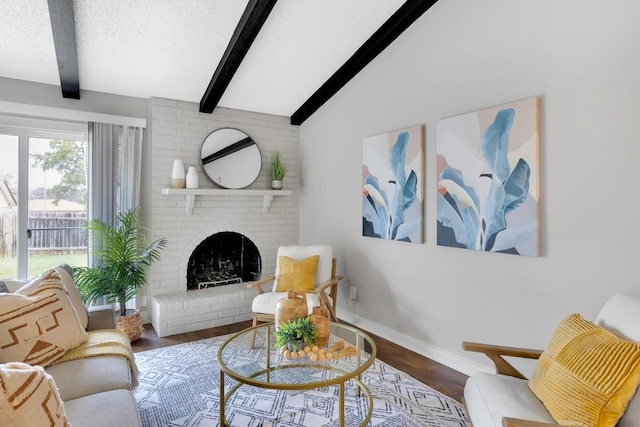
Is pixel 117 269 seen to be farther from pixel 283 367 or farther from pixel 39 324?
pixel 283 367

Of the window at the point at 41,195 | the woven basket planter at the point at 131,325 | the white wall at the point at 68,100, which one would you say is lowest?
the woven basket planter at the point at 131,325

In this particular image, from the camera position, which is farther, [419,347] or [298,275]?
[298,275]

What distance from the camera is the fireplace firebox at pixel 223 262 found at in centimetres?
416

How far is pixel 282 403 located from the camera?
7.63ft

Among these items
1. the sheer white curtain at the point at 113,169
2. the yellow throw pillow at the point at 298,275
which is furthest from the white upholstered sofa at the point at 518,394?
the sheer white curtain at the point at 113,169

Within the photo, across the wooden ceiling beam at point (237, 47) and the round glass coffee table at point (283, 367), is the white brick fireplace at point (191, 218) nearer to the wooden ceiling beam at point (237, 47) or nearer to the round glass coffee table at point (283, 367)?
the wooden ceiling beam at point (237, 47)

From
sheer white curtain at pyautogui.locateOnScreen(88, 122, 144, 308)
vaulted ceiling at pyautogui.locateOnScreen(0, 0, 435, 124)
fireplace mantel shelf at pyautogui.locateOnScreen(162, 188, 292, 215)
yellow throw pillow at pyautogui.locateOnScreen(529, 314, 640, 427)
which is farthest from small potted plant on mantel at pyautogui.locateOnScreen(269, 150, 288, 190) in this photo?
yellow throw pillow at pyautogui.locateOnScreen(529, 314, 640, 427)

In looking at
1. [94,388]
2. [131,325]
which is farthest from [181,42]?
[94,388]

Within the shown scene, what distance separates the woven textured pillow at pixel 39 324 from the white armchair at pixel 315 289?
1329 mm

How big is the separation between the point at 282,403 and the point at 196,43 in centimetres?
283

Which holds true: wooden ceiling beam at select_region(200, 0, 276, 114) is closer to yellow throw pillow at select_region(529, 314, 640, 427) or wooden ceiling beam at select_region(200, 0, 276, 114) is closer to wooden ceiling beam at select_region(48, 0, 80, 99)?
wooden ceiling beam at select_region(48, 0, 80, 99)

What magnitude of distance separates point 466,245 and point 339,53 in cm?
210

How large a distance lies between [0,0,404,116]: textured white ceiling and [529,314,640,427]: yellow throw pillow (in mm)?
2667

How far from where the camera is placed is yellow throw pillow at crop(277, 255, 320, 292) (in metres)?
3.44
